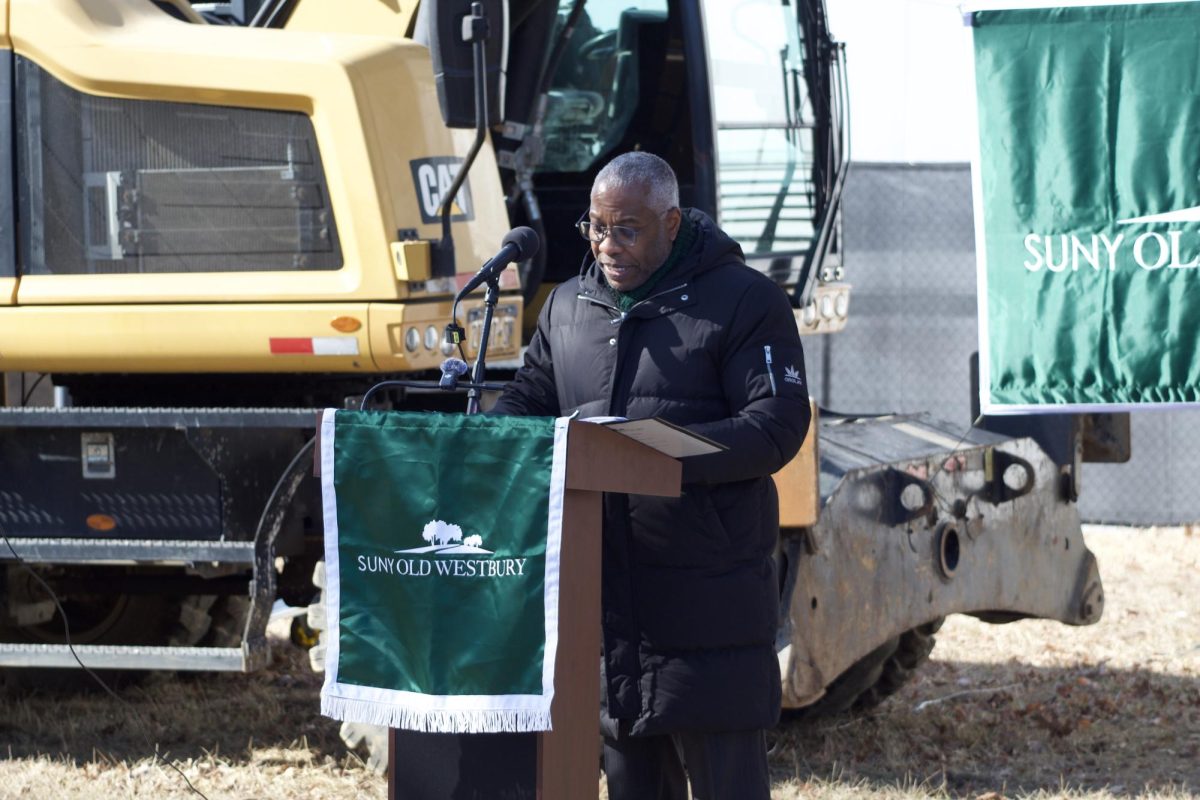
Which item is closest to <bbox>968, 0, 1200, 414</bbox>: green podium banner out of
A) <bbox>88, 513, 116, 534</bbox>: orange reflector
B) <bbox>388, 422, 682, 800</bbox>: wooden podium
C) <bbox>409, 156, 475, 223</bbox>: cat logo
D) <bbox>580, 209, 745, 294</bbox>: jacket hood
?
<bbox>409, 156, 475, 223</bbox>: cat logo

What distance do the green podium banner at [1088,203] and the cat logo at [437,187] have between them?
162 cm

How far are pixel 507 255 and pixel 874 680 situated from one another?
3414 millimetres

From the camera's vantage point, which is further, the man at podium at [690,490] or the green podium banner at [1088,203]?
the green podium banner at [1088,203]

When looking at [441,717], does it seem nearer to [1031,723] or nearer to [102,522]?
[102,522]

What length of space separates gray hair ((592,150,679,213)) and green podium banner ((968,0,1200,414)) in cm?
223

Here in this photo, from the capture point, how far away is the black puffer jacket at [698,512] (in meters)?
3.38

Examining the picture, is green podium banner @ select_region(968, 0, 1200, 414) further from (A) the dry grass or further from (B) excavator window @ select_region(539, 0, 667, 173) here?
(B) excavator window @ select_region(539, 0, 667, 173)

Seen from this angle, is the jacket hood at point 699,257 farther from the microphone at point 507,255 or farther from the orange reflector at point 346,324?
the orange reflector at point 346,324

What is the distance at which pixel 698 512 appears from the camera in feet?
11.1

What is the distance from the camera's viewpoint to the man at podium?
3383mm

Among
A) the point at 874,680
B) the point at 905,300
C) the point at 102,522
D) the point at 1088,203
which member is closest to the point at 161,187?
the point at 102,522

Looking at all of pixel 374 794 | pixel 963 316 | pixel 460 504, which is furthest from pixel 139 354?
pixel 963 316

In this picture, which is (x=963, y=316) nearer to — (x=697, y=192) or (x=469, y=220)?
(x=697, y=192)

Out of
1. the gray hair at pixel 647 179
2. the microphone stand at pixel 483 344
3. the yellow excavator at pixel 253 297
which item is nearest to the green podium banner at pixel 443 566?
the microphone stand at pixel 483 344
